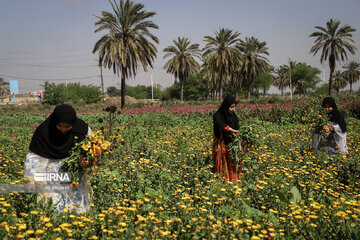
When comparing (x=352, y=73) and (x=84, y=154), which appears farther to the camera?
(x=352, y=73)

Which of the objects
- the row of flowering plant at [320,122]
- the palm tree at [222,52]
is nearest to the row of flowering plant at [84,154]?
the row of flowering plant at [320,122]

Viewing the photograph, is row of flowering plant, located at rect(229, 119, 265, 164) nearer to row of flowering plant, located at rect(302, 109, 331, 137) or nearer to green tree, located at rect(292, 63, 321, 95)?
row of flowering plant, located at rect(302, 109, 331, 137)

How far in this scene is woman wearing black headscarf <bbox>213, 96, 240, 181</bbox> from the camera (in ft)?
16.8

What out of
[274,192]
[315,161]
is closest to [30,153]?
[274,192]

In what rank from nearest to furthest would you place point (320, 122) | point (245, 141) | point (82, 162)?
point (82, 162), point (245, 141), point (320, 122)

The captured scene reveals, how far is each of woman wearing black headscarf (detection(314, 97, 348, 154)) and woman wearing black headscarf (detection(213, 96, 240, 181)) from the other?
2218 mm

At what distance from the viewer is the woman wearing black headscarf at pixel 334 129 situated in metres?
5.94

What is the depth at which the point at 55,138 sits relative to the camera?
10.7 feet

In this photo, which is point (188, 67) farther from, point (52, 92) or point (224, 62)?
point (52, 92)

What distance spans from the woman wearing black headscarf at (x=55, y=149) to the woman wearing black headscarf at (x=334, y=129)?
16.4ft

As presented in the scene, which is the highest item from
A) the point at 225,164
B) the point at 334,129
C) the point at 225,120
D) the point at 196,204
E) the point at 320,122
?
the point at 225,120

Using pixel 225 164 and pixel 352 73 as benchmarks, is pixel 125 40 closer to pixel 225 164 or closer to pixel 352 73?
pixel 225 164

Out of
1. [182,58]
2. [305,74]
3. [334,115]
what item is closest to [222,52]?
[182,58]

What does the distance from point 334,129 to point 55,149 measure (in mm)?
5378
